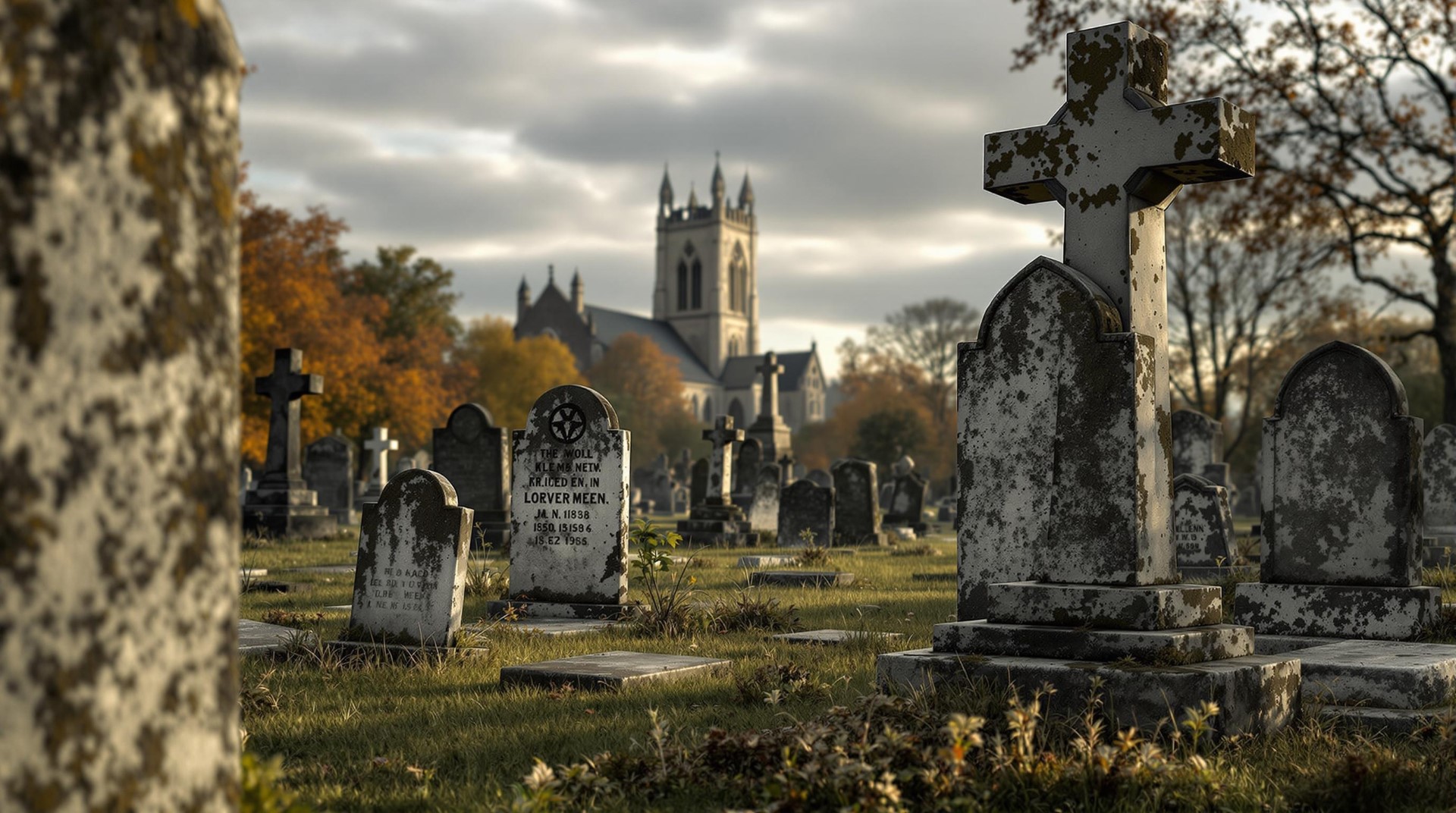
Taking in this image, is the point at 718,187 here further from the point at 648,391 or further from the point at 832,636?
the point at 832,636

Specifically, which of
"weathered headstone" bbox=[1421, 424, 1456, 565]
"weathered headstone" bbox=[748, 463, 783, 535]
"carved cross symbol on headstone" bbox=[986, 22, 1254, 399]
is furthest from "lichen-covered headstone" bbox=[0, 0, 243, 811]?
"weathered headstone" bbox=[748, 463, 783, 535]

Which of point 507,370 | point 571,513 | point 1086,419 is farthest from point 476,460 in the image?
point 507,370

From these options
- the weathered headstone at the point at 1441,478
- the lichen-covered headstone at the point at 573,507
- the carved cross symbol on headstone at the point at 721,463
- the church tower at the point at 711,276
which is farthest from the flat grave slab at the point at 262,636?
the church tower at the point at 711,276

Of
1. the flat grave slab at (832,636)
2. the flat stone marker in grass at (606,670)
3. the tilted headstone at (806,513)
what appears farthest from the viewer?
the tilted headstone at (806,513)

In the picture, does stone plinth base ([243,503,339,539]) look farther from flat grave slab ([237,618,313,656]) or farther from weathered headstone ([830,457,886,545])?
flat grave slab ([237,618,313,656])

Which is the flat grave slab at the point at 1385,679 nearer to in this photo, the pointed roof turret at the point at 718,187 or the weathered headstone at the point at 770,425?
the weathered headstone at the point at 770,425

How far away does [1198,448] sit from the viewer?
20328mm

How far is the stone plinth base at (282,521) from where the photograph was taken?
1944cm

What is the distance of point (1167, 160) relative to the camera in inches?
215

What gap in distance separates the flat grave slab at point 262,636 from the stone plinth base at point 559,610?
1.79 m

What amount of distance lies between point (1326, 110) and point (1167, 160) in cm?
1669

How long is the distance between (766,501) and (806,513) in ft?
14.3

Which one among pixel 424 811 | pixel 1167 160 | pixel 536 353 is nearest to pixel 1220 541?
pixel 1167 160

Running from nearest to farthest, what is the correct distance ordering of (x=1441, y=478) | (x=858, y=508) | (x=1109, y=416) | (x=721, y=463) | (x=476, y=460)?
(x=1109, y=416)
(x=1441, y=478)
(x=476, y=460)
(x=858, y=508)
(x=721, y=463)
